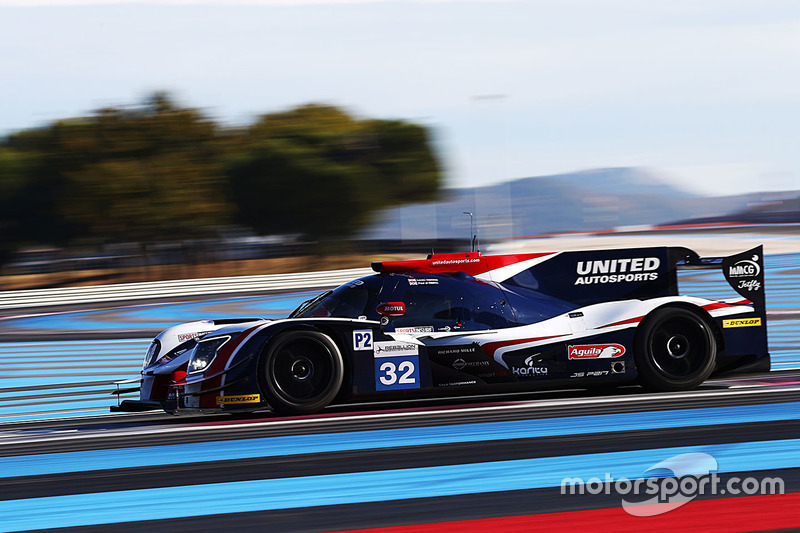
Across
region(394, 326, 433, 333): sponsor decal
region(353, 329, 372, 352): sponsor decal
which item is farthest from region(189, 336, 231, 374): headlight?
region(394, 326, 433, 333): sponsor decal

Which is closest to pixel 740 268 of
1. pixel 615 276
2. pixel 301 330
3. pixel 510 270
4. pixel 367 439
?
pixel 615 276

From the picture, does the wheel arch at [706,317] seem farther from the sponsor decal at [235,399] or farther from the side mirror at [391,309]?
the sponsor decal at [235,399]

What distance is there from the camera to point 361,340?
7836 millimetres

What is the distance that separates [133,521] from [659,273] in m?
5.57

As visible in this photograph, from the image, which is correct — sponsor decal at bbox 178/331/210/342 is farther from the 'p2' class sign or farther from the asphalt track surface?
the 'p2' class sign

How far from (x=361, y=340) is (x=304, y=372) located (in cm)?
51

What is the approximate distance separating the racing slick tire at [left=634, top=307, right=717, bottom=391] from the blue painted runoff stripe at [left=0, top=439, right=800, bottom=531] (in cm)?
263

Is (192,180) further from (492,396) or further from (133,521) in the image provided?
(133,521)

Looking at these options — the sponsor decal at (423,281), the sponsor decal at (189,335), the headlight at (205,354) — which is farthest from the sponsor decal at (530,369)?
the sponsor decal at (189,335)

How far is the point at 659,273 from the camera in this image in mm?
8812

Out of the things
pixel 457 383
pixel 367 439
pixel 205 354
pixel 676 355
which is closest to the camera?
pixel 367 439

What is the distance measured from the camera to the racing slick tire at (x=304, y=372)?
761 cm

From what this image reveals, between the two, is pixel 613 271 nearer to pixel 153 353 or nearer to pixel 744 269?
pixel 744 269

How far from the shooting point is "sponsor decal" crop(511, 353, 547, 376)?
8.14 metres
